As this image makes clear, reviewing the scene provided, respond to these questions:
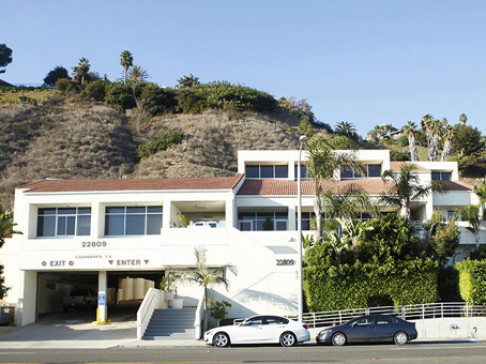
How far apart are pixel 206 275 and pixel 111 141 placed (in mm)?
65398

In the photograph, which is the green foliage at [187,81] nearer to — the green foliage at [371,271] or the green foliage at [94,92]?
the green foliage at [94,92]

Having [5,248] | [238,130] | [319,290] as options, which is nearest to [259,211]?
[319,290]

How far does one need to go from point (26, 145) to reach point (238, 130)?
33.3 metres

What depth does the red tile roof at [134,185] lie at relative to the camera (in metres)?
37.2

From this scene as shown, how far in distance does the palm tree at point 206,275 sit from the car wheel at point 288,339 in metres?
6.04

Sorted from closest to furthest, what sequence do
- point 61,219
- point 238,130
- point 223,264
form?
point 223,264 < point 61,219 < point 238,130

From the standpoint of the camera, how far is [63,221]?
3766 cm

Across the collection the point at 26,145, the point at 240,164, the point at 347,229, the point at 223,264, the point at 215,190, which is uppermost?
the point at 26,145

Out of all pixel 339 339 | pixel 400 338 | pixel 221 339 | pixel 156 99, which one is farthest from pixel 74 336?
pixel 156 99

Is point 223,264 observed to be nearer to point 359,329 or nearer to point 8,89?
point 359,329

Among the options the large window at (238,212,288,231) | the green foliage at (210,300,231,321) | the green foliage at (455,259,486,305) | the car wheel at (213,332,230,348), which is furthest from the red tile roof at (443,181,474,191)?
the car wheel at (213,332,230,348)

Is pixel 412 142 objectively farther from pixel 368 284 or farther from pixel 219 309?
pixel 219 309

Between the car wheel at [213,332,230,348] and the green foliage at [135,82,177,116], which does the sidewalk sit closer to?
the car wheel at [213,332,230,348]

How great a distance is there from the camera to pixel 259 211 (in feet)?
134
